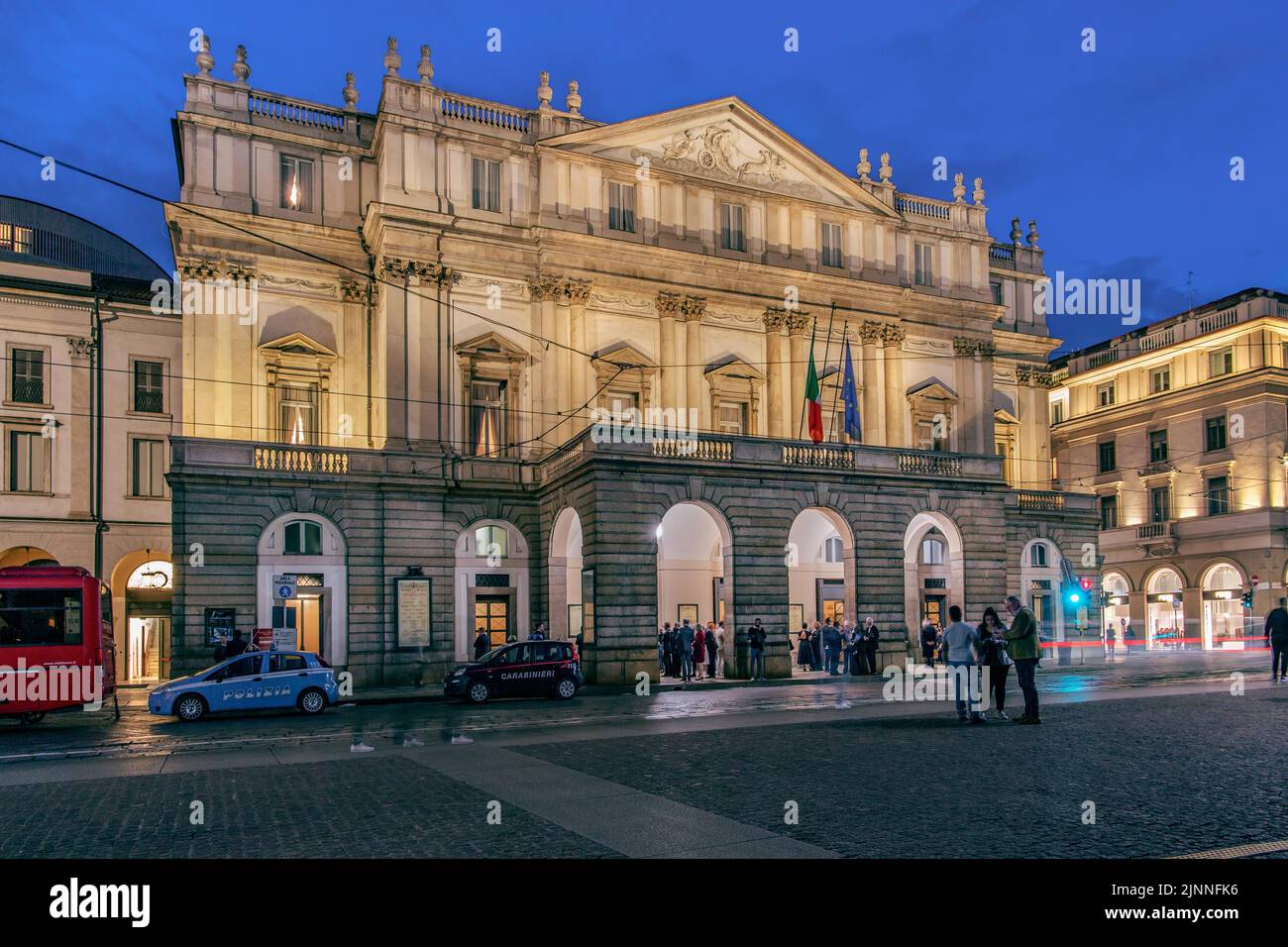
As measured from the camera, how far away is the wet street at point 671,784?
30.1ft

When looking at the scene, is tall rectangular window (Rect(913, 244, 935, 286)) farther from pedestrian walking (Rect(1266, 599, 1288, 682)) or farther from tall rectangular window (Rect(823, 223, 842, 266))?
pedestrian walking (Rect(1266, 599, 1288, 682))

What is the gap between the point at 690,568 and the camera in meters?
40.2

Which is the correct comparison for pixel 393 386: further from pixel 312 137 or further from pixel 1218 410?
pixel 1218 410

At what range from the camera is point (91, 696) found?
2336 cm

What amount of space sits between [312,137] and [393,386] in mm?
9872

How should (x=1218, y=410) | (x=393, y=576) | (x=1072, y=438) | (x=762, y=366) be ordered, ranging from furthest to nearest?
1. (x=1072, y=438)
2. (x=1218, y=410)
3. (x=762, y=366)
4. (x=393, y=576)

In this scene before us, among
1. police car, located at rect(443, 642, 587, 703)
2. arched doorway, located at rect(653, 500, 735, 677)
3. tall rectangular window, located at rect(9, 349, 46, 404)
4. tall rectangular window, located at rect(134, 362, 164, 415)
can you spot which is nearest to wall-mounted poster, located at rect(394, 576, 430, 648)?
police car, located at rect(443, 642, 587, 703)

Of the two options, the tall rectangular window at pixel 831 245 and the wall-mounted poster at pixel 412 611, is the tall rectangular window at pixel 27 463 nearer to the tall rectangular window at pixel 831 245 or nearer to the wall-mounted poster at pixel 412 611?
the wall-mounted poster at pixel 412 611

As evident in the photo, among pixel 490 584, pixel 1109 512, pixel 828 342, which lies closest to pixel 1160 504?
pixel 1109 512

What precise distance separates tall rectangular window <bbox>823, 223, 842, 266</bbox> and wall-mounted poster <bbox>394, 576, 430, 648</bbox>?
21238 mm

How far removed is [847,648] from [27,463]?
30530 millimetres

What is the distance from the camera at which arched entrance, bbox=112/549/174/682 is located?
4100cm

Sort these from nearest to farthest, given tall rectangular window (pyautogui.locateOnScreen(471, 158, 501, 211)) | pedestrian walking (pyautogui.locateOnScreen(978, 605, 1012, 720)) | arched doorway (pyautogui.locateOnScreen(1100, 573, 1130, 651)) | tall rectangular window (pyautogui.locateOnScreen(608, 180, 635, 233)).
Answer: pedestrian walking (pyautogui.locateOnScreen(978, 605, 1012, 720)) < tall rectangular window (pyautogui.locateOnScreen(471, 158, 501, 211)) < tall rectangular window (pyautogui.locateOnScreen(608, 180, 635, 233)) < arched doorway (pyautogui.locateOnScreen(1100, 573, 1130, 651))
